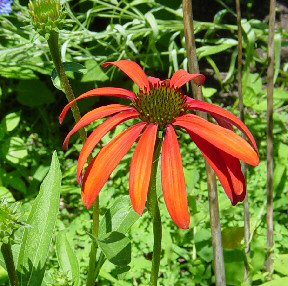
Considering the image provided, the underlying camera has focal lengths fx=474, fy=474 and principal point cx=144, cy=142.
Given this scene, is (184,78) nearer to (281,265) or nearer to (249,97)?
(281,265)

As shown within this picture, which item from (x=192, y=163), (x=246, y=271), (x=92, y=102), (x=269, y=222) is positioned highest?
(x=92, y=102)

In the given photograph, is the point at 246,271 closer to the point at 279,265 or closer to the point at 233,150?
the point at 279,265

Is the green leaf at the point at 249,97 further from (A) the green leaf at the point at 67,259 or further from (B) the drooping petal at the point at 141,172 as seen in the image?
(B) the drooping petal at the point at 141,172

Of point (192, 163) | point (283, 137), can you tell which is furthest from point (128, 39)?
point (283, 137)

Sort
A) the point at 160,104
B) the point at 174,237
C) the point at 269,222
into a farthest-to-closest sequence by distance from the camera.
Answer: the point at 174,237 < the point at 269,222 < the point at 160,104

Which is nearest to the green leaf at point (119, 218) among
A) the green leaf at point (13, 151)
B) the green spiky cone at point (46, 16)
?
the green spiky cone at point (46, 16)

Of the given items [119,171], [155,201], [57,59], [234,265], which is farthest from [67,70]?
[119,171]
